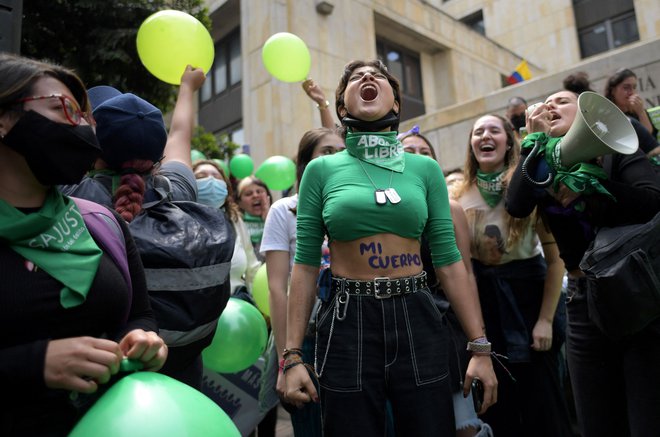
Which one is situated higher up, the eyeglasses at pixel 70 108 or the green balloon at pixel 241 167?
the green balloon at pixel 241 167

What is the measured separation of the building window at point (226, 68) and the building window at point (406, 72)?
14.2 feet

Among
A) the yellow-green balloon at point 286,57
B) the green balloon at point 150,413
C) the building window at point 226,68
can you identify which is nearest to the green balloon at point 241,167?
the yellow-green balloon at point 286,57

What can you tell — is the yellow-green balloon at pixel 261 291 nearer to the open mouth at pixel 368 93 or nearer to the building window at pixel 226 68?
the open mouth at pixel 368 93

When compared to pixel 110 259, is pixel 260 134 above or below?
above

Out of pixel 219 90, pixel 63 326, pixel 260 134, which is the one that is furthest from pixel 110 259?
pixel 219 90

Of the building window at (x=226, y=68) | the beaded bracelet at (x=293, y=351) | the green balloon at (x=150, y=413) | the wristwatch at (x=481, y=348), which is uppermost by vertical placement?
the building window at (x=226, y=68)

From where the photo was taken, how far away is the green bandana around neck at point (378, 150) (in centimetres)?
217

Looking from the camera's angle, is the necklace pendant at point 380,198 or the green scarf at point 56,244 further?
the necklace pendant at point 380,198

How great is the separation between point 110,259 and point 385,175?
113cm

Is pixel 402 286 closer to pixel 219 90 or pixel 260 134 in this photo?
pixel 260 134

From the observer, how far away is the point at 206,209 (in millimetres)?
2111

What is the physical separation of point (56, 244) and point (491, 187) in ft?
8.41

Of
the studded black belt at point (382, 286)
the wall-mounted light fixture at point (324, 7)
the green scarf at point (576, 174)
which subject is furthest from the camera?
the wall-mounted light fixture at point (324, 7)

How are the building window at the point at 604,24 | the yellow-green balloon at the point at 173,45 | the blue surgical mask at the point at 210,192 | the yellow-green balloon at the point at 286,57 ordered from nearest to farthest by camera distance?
the yellow-green balloon at the point at 173,45
the blue surgical mask at the point at 210,192
the yellow-green balloon at the point at 286,57
the building window at the point at 604,24
